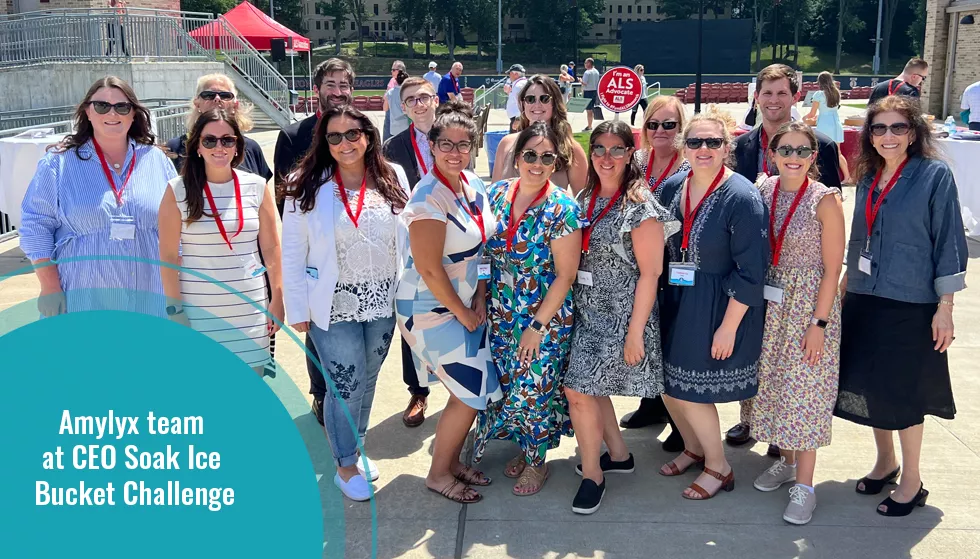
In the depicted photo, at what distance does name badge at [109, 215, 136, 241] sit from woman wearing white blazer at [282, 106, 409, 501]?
0.72 metres

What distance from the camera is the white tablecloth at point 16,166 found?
9023 mm

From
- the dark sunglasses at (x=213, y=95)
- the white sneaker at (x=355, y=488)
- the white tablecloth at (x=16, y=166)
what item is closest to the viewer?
the white sneaker at (x=355, y=488)

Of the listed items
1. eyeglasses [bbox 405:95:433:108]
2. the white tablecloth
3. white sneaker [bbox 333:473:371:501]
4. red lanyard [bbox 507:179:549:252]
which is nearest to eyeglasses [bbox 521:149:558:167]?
red lanyard [bbox 507:179:549:252]

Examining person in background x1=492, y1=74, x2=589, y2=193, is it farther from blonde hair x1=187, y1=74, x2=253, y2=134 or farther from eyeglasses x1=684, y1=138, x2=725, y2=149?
blonde hair x1=187, y1=74, x2=253, y2=134

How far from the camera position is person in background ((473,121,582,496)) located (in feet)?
11.9

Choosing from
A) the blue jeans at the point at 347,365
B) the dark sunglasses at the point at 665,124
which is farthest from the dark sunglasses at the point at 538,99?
the blue jeans at the point at 347,365

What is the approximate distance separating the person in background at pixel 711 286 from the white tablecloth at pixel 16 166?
756 centimetres

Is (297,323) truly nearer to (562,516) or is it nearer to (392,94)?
(562,516)

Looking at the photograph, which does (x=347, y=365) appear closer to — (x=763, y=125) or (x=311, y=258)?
(x=311, y=258)

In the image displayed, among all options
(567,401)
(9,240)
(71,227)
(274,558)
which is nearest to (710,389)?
(567,401)

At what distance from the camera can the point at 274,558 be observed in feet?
5.69

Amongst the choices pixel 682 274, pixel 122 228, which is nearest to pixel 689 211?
pixel 682 274

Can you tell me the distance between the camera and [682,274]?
3736mm

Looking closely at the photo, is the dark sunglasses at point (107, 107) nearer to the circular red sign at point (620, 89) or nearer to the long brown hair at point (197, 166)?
the long brown hair at point (197, 166)
